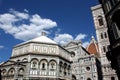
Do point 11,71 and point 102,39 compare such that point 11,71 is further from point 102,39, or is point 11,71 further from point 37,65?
point 102,39

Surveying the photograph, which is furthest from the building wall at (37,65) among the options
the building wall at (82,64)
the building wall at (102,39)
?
the building wall at (102,39)

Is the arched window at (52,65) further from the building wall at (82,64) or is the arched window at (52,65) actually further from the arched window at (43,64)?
the building wall at (82,64)

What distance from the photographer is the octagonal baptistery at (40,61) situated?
3003cm

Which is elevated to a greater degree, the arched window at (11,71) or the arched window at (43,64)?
the arched window at (43,64)

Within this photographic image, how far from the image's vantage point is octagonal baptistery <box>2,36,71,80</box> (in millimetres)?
30031

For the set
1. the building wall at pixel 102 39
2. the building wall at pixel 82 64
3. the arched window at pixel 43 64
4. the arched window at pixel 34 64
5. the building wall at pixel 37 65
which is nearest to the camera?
the building wall at pixel 37 65

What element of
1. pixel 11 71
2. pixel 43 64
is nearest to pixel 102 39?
pixel 43 64

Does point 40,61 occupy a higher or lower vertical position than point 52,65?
higher

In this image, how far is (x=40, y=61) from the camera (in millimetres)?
31141

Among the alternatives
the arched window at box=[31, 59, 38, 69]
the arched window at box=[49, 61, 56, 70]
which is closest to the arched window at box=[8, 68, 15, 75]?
the arched window at box=[31, 59, 38, 69]

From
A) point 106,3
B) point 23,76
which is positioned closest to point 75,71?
point 23,76

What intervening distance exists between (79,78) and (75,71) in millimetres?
2385

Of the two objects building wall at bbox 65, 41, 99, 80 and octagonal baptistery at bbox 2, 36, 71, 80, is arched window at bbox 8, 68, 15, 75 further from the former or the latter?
building wall at bbox 65, 41, 99, 80

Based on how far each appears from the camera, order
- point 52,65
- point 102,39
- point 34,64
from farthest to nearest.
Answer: point 102,39 → point 52,65 → point 34,64
